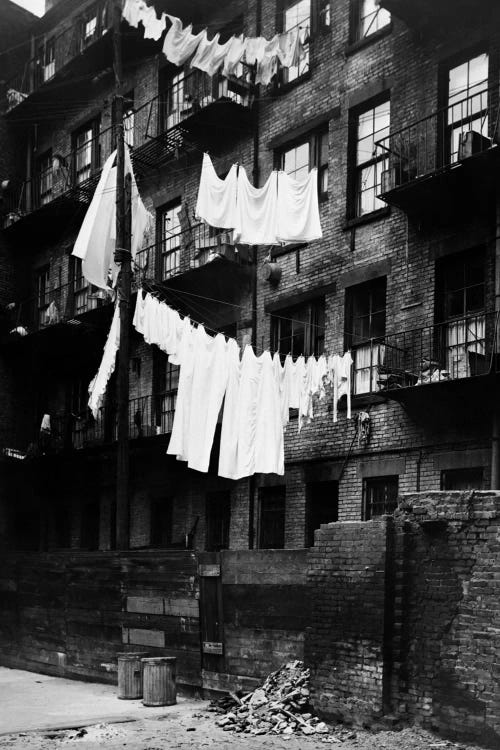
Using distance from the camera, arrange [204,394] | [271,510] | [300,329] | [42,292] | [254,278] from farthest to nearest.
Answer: [42,292] < [254,278] < [271,510] < [300,329] < [204,394]

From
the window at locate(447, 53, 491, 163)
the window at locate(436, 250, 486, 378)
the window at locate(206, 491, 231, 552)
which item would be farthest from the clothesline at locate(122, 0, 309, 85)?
the window at locate(206, 491, 231, 552)

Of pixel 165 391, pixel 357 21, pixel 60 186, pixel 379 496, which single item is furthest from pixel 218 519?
pixel 60 186

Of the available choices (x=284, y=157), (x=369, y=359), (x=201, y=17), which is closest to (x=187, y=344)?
(x=369, y=359)

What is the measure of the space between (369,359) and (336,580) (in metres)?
5.97

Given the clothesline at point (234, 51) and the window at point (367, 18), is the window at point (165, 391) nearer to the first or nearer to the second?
the clothesline at point (234, 51)

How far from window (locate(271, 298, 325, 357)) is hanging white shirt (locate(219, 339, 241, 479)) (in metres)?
3.51

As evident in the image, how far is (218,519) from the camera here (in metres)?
21.0

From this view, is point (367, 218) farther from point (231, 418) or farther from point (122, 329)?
point (122, 329)

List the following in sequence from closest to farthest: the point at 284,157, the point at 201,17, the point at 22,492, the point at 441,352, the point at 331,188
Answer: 1. the point at 441,352
2. the point at 331,188
3. the point at 284,157
4. the point at 201,17
5. the point at 22,492

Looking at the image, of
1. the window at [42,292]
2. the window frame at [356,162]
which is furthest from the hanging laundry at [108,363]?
the window at [42,292]

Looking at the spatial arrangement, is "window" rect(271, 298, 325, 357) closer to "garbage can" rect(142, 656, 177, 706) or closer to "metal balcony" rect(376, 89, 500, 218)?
"metal balcony" rect(376, 89, 500, 218)

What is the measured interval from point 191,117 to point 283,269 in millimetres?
4145

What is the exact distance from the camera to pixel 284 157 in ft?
67.1

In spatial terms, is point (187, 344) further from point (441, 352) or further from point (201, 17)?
point (201, 17)
